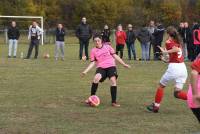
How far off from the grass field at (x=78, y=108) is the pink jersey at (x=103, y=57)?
903 mm

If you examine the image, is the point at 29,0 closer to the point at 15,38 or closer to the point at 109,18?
the point at 109,18

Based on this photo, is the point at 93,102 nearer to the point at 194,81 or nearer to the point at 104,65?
the point at 104,65

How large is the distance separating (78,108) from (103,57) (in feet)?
4.49

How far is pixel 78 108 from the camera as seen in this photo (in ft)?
36.7

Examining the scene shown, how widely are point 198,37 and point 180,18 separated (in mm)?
54517

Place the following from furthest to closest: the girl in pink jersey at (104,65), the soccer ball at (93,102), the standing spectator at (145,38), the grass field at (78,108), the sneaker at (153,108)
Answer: the standing spectator at (145,38), the girl in pink jersey at (104,65), the soccer ball at (93,102), the sneaker at (153,108), the grass field at (78,108)

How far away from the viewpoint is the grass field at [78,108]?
9.02 metres

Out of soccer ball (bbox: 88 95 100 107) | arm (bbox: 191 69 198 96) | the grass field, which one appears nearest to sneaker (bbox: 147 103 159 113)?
the grass field

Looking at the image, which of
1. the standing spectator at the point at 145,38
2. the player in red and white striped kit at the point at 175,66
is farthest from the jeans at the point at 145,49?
the player in red and white striped kit at the point at 175,66

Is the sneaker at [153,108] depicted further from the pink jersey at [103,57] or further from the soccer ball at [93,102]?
the pink jersey at [103,57]

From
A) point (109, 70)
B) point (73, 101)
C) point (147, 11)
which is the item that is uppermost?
point (147, 11)

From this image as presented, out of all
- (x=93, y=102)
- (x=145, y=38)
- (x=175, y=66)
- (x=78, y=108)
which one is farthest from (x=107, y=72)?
(x=145, y=38)

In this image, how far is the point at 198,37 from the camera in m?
22.0

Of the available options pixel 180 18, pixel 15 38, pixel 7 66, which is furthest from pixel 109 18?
pixel 7 66
